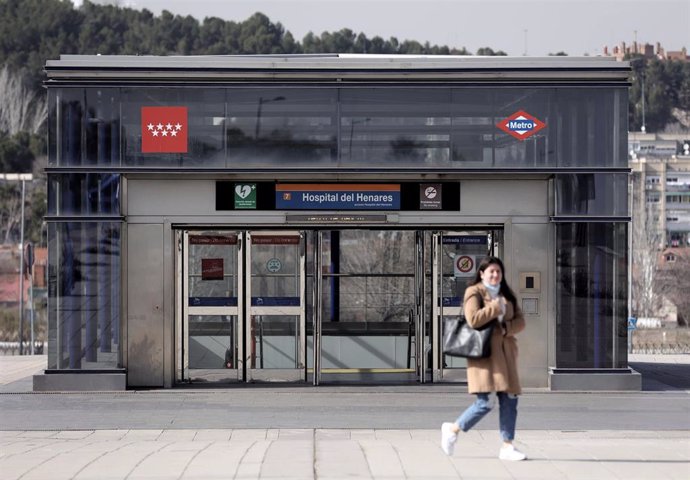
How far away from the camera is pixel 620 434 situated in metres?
12.9

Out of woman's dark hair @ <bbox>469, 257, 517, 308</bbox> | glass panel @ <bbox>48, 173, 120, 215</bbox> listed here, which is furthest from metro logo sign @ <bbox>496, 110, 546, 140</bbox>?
woman's dark hair @ <bbox>469, 257, 517, 308</bbox>

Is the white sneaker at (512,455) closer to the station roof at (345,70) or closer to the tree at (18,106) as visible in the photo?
the station roof at (345,70)

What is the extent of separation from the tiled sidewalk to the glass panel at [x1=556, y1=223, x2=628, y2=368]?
147 inches

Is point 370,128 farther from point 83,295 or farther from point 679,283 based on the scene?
point 679,283

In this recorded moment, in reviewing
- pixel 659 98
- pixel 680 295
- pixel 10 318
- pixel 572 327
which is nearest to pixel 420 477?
pixel 572 327

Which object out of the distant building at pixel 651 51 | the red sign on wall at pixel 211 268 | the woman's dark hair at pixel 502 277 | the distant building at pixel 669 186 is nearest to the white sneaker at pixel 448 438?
the woman's dark hair at pixel 502 277

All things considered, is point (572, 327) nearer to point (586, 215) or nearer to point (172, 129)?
point (586, 215)

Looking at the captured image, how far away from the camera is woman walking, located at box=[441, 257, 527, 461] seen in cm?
1009

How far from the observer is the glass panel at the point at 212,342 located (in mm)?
17203

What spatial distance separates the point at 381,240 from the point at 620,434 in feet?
19.2

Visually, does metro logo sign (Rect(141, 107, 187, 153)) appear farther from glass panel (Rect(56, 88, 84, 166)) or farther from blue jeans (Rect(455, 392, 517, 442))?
blue jeans (Rect(455, 392, 517, 442))

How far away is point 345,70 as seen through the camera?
16703mm

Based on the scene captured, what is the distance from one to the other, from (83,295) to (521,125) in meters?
6.10

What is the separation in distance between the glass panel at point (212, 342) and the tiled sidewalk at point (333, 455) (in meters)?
4.18
